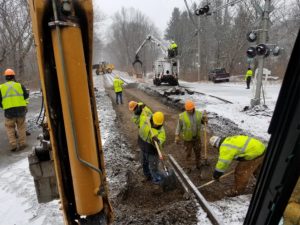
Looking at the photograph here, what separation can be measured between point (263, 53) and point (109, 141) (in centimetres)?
763

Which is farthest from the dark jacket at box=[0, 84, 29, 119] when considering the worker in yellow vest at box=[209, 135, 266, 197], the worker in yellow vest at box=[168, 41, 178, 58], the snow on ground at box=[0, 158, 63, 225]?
the worker in yellow vest at box=[168, 41, 178, 58]

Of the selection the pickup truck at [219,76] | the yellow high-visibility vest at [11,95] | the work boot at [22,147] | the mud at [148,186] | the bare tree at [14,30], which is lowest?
the mud at [148,186]

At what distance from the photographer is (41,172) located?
301cm

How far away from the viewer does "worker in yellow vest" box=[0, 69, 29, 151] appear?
27.5ft

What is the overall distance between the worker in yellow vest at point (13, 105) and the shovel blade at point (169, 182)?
17.2 ft

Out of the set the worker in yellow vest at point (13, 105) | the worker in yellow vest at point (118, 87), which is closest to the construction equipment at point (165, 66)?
the worker in yellow vest at point (118, 87)

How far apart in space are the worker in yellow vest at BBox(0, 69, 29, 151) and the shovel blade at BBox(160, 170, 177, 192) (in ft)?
17.2

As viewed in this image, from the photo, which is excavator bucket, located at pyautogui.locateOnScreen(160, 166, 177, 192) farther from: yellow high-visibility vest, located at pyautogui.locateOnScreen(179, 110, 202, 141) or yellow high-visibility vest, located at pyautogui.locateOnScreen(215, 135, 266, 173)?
yellow high-visibility vest, located at pyautogui.locateOnScreen(179, 110, 202, 141)

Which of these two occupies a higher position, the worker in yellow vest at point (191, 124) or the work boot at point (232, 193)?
the worker in yellow vest at point (191, 124)

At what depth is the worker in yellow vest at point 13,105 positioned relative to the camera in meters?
8.37

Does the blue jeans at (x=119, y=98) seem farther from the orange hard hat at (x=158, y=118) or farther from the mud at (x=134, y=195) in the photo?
the orange hard hat at (x=158, y=118)

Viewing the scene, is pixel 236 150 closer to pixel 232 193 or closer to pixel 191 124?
pixel 232 193

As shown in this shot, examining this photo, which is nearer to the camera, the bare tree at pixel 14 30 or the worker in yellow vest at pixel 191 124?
the worker in yellow vest at pixel 191 124

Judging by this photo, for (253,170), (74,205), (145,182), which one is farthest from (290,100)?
(145,182)
